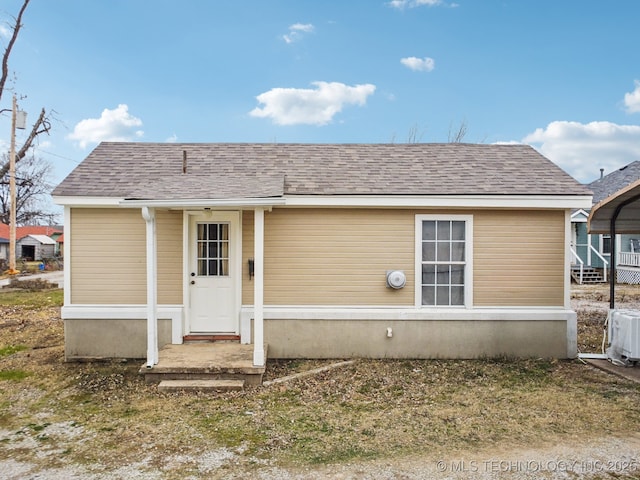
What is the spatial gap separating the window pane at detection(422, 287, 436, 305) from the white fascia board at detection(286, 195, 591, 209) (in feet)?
4.44

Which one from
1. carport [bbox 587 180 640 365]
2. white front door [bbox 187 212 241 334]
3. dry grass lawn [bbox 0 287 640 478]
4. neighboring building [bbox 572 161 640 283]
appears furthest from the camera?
neighboring building [bbox 572 161 640 283]

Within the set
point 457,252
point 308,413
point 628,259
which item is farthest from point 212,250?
point 628,259

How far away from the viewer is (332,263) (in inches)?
263

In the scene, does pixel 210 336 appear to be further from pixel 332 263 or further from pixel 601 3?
pixel 601 3

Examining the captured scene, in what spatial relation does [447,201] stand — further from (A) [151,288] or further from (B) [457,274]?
(A) [151,288]

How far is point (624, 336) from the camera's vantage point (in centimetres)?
624

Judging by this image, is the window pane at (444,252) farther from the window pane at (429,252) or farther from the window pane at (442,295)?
the window pane at (442,295)

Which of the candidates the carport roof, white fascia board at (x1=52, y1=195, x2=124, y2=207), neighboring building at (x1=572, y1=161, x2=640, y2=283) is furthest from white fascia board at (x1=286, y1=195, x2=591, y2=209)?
neighboring building at (x1=572, y1=161, x2=640, y2=283)

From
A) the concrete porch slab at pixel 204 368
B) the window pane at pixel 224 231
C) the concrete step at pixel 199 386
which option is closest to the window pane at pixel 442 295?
the concrete porch slab at pixel 204 368

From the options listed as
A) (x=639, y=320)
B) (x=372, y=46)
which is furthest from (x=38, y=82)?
(x=639, y=320)

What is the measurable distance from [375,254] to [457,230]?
1380 mm

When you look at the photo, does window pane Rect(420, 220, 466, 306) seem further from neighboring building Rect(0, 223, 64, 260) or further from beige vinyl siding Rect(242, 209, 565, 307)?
neighboring building Rect(0, 223, 64, 260)

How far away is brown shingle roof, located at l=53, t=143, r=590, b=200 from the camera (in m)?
6.50

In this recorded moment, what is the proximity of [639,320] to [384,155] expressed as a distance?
478 cm
